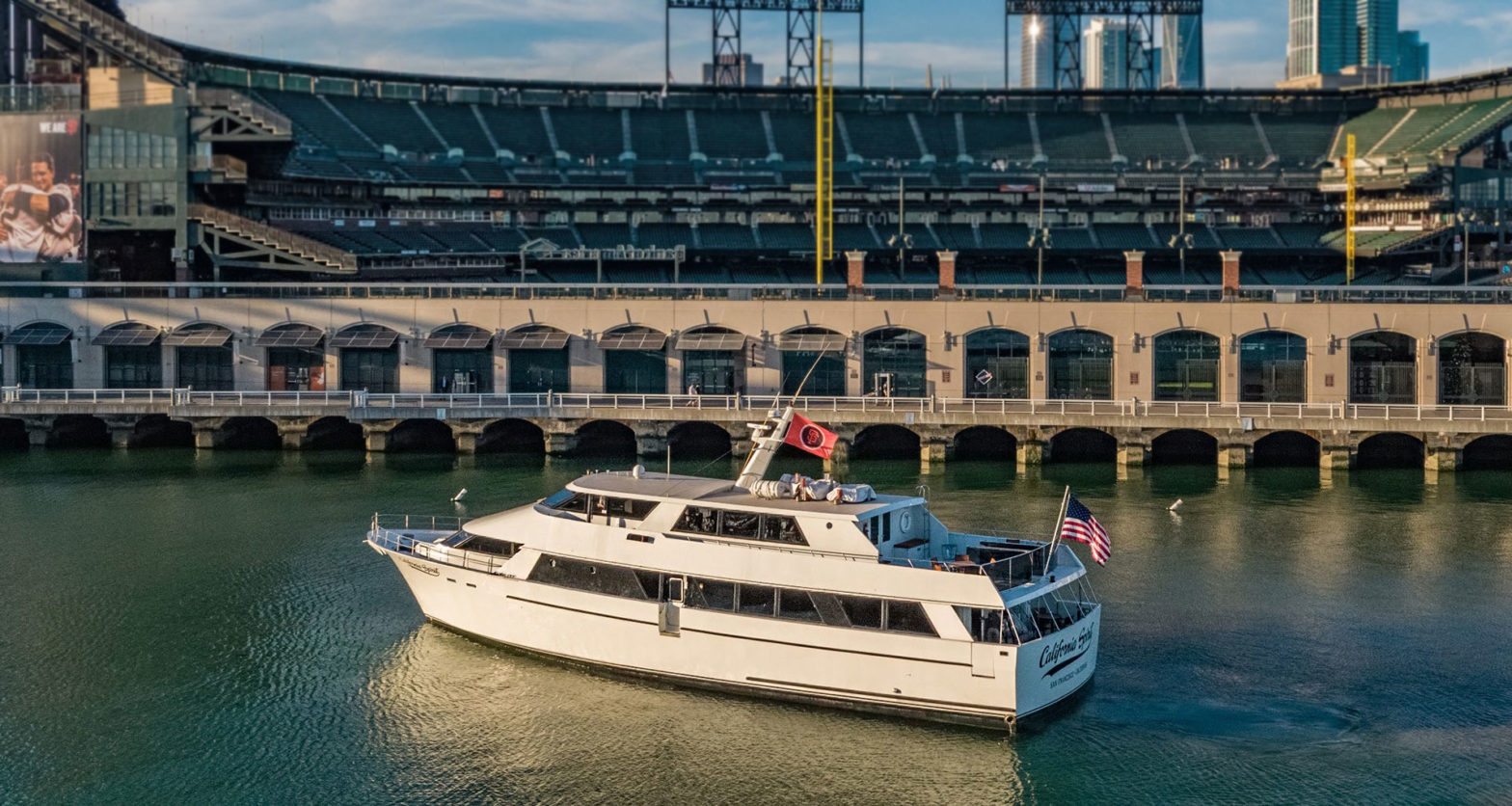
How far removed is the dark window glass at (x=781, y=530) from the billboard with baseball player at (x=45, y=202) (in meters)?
74.3

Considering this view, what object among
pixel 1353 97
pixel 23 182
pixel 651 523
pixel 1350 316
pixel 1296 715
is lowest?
pixel 1296 715

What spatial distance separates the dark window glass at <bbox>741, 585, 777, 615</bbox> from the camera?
36.0 metres

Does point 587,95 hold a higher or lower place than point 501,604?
higher

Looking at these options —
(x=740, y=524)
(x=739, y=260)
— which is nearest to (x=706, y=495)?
(x=740, y=524)

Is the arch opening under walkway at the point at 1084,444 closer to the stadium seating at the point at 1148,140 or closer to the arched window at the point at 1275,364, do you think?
the arched window at the point at 1275,364

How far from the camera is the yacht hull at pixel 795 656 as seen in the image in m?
34.0

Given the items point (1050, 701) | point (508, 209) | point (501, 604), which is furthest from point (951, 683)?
point (508, 209)

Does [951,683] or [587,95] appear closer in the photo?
[951,683]

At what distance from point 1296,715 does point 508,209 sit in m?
96.5

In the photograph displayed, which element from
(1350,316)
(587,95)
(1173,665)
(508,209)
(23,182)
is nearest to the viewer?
(1173,665)

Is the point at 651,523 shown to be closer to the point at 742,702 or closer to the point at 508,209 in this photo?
the point at 742,702

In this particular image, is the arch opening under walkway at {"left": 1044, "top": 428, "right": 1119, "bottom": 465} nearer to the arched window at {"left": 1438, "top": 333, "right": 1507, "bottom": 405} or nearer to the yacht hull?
the arched window at {"left": 1438, "top": 333, "right": 1507, "bottom": 405}

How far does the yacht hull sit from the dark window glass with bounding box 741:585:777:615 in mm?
393

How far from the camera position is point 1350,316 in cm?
7431
